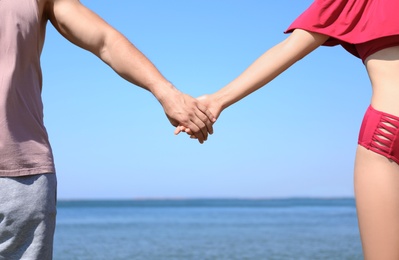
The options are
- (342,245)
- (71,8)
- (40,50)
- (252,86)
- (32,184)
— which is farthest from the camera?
(342,245)

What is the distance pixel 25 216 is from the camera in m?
2.41

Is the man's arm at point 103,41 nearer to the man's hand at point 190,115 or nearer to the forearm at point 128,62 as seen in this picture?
the forearm at point 128,62

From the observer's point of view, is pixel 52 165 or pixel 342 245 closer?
pixel 52 165

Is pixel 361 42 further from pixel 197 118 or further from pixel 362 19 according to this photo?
pixel 197 118

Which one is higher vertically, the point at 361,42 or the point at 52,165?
the point at 361,42

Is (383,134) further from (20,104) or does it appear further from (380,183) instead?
(20,104)

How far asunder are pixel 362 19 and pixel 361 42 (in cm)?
15

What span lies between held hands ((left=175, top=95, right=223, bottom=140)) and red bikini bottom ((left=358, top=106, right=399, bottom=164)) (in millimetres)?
804

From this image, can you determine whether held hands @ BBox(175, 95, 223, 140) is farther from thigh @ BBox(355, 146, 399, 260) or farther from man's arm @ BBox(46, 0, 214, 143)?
thigh @ BBox(355, 146, 399, 260)

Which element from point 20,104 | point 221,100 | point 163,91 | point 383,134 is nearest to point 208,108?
point 221,100

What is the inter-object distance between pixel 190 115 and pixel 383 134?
94 cm

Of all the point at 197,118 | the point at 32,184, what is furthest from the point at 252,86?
the point at 32,184

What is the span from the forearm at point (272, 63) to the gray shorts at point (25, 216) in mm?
1050

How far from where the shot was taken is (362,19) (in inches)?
113
